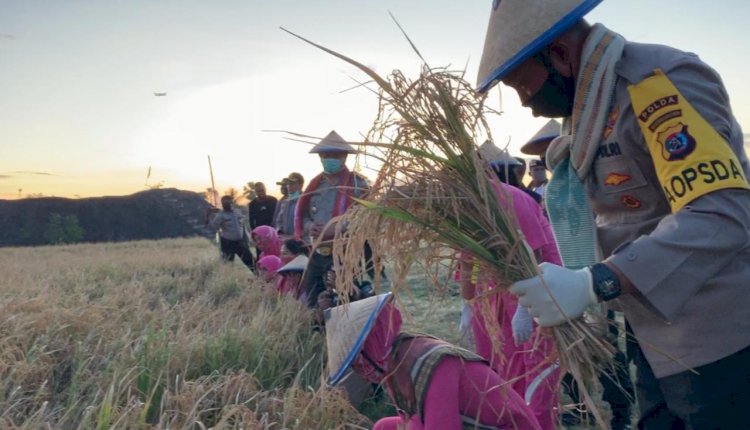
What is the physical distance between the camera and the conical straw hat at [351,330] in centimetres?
269

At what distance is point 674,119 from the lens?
1368mm

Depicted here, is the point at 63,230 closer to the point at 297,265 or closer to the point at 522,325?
the point at 297,265

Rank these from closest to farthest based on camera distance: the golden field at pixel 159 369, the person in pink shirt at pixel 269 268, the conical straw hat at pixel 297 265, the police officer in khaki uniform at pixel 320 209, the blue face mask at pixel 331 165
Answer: the golden field at pixel 159 369, the police officer in khaki uniform at pixel 320 209, the blue face mask at pixel 331 165, the conical straw hat at pixel 297 265, the person in pink shirt at pixel 269 268

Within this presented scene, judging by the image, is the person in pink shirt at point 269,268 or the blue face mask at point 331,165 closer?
the blue face mask at point 331,165

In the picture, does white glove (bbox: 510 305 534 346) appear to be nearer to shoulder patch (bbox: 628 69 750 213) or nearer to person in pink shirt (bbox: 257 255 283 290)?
shoulder patch (bbox: 628 69 750 213)

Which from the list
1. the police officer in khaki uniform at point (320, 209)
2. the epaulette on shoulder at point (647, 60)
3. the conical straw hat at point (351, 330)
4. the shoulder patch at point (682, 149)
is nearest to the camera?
the shoulder patch at point (682, 149)

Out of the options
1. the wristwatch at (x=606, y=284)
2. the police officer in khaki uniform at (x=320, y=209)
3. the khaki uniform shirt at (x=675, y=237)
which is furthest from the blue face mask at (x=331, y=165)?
the wristwatch at (x=606, y=284)

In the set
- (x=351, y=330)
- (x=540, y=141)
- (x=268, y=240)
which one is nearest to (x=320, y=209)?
(x=540, y=141)

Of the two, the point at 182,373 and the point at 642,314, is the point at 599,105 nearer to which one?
the point at 642,314

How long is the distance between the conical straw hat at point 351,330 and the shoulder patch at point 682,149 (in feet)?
4.70

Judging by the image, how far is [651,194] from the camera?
1562 mm

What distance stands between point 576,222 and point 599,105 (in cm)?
32

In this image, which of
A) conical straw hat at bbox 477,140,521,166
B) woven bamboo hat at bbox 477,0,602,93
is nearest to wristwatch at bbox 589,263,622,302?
conical straw hat at bbox 477,140,521,166

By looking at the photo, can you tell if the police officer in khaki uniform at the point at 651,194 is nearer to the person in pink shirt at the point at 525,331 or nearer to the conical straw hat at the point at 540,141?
the person in pink shirt at the point at 525,331
